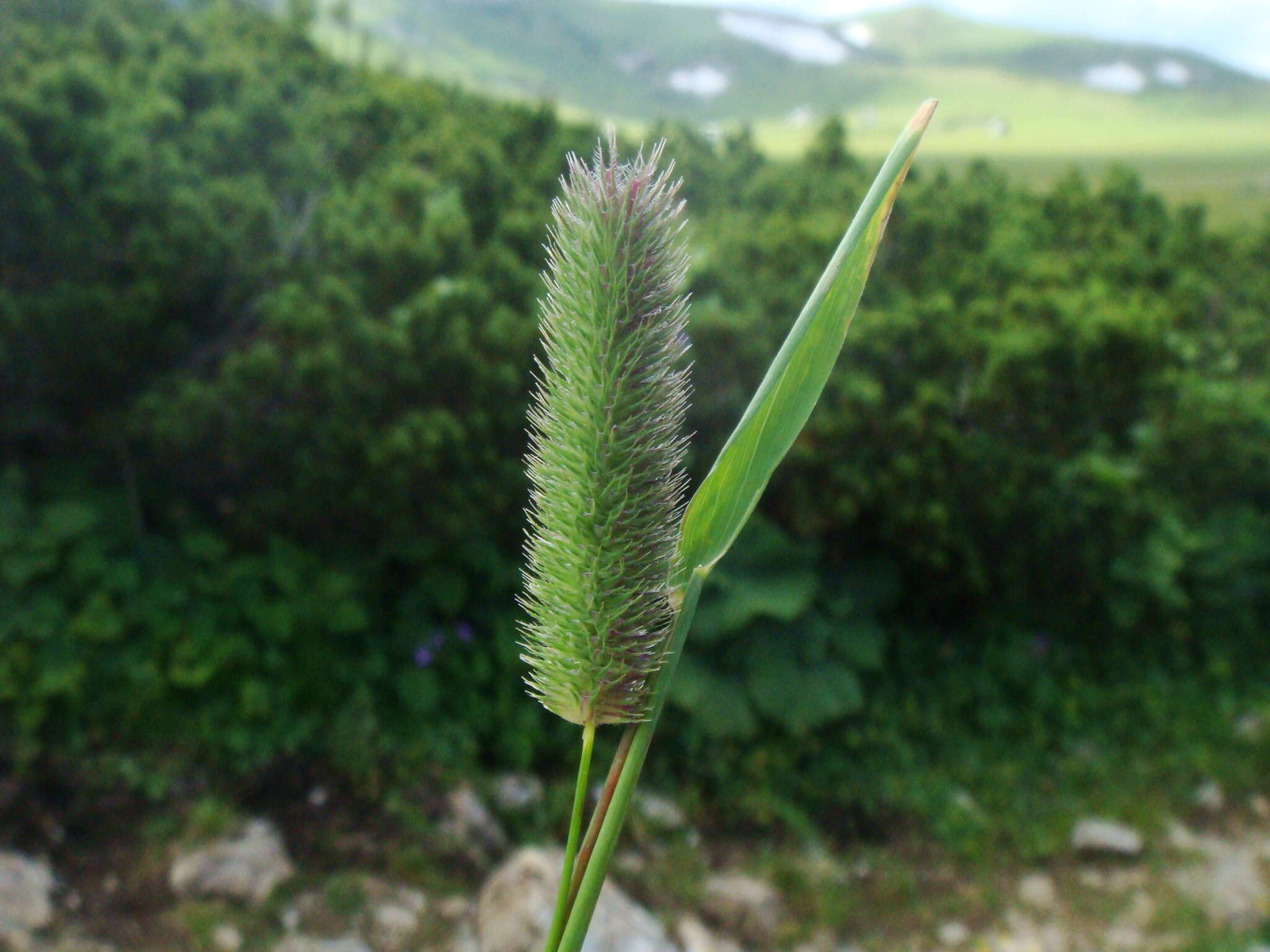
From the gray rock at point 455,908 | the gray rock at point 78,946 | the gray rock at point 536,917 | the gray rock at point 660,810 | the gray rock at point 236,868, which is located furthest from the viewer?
the gray rock at point 660,810

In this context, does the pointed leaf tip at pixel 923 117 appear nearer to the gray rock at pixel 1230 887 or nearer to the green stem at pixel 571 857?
the green stem at pixel 571 857

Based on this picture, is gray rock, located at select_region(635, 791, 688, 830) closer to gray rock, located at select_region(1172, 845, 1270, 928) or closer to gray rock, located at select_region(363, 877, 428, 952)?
gray rock, located at select_region(363, 877, 428, 952)

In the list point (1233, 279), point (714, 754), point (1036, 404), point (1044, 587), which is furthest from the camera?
point (1233, 279)

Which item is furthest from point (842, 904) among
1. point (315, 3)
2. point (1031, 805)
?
point (315, 3)

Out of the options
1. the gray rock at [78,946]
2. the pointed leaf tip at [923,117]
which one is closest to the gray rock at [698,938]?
the gray rock at [78,946]

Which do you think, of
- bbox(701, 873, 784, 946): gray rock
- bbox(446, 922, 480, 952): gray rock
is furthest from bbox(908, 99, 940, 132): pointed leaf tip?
bbox(701, 873, 784, 946): gray rock

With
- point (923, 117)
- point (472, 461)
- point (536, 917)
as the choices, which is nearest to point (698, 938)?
point (536, 917)

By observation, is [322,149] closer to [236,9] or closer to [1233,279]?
[236,9]
